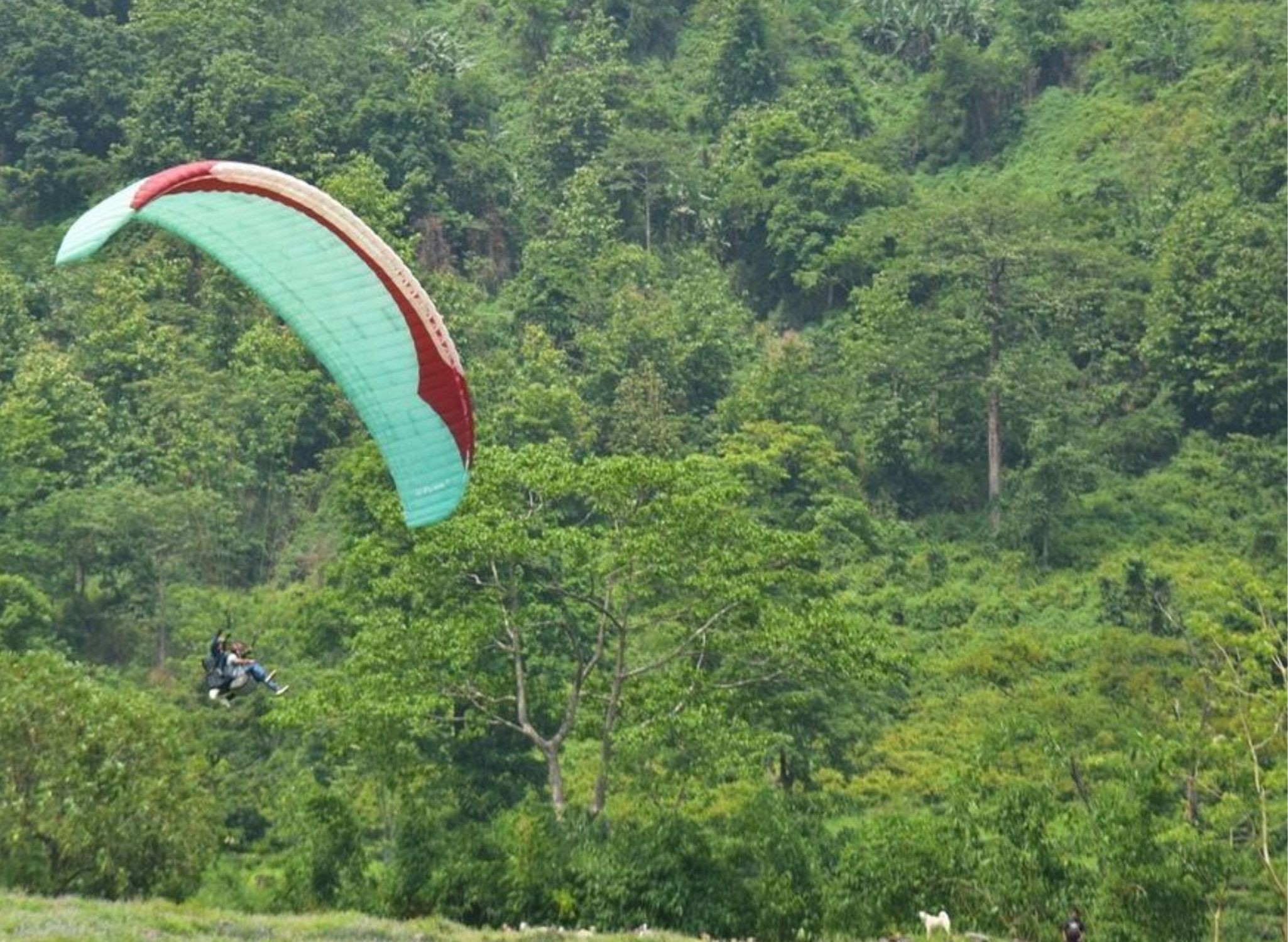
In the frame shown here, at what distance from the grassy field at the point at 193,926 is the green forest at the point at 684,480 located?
1909mm

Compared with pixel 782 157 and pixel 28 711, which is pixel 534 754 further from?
pixel 782 157

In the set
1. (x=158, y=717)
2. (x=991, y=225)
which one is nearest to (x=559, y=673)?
(x=158, y=717)

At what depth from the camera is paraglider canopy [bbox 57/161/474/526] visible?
501 inches

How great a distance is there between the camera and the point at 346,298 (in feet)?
42.1

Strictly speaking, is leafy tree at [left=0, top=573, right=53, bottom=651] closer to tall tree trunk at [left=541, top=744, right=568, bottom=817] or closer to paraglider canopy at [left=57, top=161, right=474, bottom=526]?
tall tree trunk at [left=541, top=744, right=568, bottom=817]

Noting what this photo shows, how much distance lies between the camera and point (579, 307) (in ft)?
125

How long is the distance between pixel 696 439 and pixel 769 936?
16357mm

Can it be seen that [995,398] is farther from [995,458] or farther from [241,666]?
[241,666]

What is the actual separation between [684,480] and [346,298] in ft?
31.2

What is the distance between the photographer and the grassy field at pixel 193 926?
1420 cm

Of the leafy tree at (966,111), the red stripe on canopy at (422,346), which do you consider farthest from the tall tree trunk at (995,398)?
the red stripe on canopy at (422,346)

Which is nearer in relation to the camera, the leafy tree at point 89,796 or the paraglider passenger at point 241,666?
the paraglider passenger at point 241,666

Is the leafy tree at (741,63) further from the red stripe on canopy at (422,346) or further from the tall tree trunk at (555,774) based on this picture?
the red stripe on canopy at (422,346)

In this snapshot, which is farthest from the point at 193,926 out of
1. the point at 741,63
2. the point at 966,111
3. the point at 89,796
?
the point at 966,111
